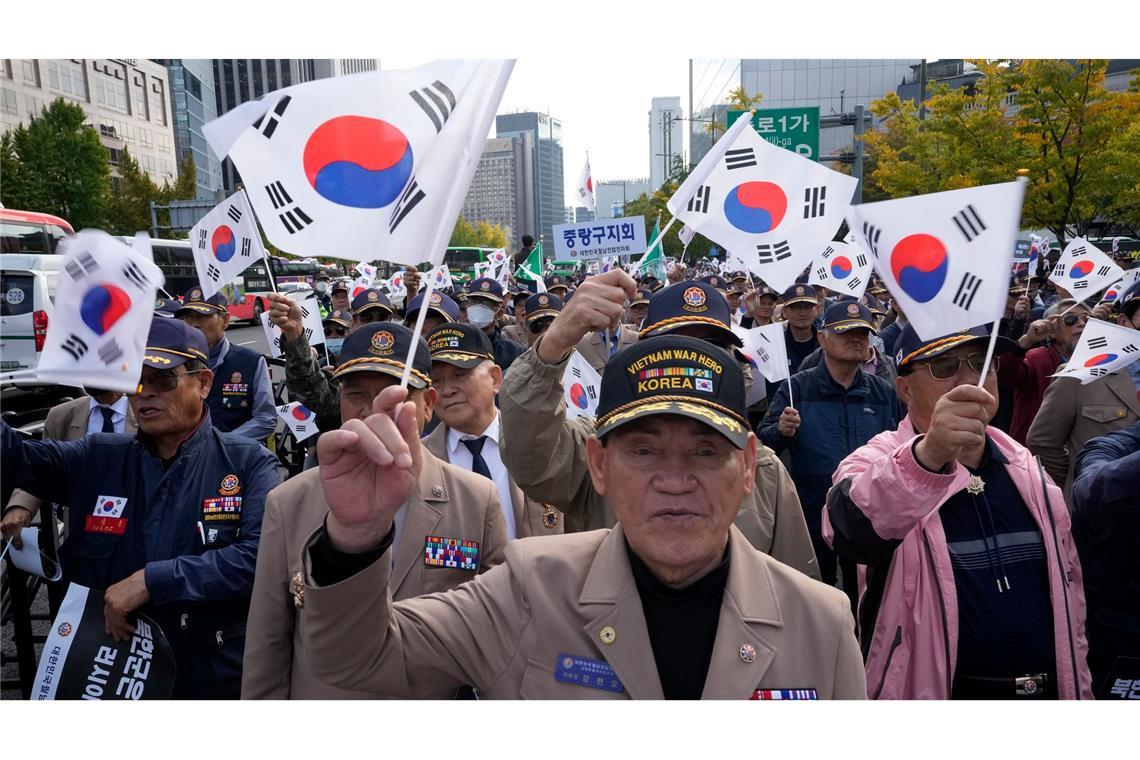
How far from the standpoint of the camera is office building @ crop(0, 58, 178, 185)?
44875 mm

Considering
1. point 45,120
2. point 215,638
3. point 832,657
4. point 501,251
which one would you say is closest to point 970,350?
point 832,657

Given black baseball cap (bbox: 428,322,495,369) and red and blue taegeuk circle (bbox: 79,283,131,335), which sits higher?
red and blue taegeuk circle (bbox: 79,283,131,335)

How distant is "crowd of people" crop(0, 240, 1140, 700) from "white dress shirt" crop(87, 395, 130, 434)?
1.27 m

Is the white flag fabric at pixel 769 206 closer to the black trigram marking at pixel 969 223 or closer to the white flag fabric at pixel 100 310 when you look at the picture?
the black trigram marking at pixel 969 223

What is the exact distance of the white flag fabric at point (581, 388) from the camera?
14.8 feet

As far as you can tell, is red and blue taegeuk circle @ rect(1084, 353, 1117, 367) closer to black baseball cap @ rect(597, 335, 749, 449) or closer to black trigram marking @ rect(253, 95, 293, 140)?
black baseball cap @ rect(597, 335, 749, 449)

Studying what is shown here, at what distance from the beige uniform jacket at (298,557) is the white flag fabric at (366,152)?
0.89m

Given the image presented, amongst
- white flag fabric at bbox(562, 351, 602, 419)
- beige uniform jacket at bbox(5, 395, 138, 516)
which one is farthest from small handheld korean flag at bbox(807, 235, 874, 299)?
beige uniform jacket at bbox(5, 395, 138, 516)

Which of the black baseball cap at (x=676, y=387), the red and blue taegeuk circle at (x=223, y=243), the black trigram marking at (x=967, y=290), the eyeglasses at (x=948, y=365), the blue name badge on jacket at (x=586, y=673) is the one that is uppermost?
the red and blue taegeuk circle at (x=223, y=243)

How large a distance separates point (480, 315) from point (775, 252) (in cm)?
431

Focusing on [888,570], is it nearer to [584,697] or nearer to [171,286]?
[584,697]

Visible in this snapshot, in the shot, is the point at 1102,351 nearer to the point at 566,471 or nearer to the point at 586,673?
the point at 566,471

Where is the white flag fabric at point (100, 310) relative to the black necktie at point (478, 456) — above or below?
above

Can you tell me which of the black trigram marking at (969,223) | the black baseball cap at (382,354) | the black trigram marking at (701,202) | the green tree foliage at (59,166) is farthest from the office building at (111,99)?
the black trigram marking at (969,223)
